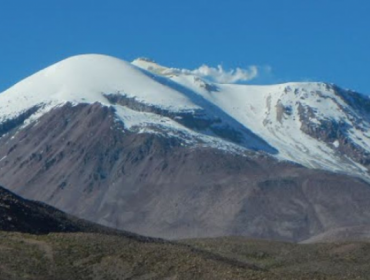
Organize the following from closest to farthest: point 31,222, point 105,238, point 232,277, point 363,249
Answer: point 232,277
point 105,238
point 31,222
point 363,249

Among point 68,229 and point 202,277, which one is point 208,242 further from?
point 202,277

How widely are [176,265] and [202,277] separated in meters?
2.23

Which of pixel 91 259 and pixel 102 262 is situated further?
pixel 91 259

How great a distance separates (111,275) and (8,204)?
57.4 feet

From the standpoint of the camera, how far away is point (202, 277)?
174 ft

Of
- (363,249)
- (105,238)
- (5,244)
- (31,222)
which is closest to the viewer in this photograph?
(5,244)

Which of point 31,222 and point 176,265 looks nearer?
point 176,265

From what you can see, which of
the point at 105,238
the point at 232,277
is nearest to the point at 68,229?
the point at 105,238

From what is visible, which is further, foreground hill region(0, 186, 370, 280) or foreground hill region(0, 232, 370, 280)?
foreground hill region(0, 186, 370, 280)

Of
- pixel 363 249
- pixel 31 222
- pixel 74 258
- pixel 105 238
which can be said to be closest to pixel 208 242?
pixel 363 249

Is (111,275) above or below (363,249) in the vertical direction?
below

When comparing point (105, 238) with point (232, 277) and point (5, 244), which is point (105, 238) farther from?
point (232, 277)

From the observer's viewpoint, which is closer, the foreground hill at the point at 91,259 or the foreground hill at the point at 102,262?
the foreground hill at the point at 102,262

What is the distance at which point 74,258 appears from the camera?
5616 cm
